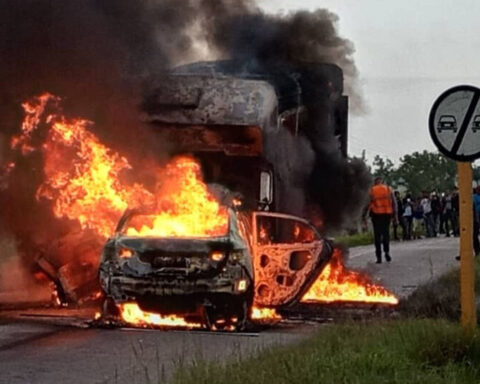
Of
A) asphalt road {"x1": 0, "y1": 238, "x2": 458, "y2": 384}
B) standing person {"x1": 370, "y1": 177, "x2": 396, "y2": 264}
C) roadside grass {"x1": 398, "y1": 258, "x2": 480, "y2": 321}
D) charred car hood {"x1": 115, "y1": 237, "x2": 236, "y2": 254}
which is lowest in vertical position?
asphalt road {"x1": 0, "y1": 238, "x2": 458, "y2": 384}

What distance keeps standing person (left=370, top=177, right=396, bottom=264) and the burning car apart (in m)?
8.42

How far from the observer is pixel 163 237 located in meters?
12.7

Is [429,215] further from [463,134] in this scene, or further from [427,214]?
[463,134]

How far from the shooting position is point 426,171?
77.8m

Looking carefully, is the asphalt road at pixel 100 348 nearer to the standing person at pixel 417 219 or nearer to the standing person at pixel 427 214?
the standing person at pixel 427 214

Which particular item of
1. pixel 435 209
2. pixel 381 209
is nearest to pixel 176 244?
pixel 381 209

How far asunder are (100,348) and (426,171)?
68198 millimetres

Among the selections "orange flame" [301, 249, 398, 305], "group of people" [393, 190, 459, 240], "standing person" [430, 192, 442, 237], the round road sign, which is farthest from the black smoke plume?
"standing person" [430, 192, 442, 237]

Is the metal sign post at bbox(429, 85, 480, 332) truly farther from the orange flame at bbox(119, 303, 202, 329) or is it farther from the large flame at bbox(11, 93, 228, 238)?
the large flame at bbox(11, 93, 228, 238)

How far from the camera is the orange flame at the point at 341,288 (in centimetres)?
1532

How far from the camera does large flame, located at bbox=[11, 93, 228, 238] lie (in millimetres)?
14656

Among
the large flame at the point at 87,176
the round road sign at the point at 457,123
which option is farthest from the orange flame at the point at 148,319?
the round road sign at the point at 457,123

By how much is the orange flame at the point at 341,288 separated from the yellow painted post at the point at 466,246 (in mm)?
5145

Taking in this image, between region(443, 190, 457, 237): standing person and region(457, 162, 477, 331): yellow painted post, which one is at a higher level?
region(443, 190, 457, 237): standing person
